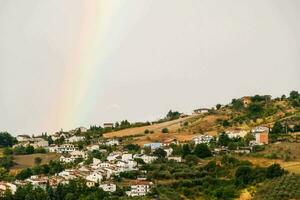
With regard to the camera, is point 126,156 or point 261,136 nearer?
point 126,156

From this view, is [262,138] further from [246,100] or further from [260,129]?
[246,100]

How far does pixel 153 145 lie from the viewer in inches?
2188

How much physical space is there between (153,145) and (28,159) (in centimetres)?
1123

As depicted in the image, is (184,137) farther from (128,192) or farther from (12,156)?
(128,192)

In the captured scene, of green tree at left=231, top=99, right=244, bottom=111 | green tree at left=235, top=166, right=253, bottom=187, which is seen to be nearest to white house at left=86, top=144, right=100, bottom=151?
green tree at left=231, top=99, right=244, bottom=111

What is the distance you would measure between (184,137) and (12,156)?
16380 millimetres

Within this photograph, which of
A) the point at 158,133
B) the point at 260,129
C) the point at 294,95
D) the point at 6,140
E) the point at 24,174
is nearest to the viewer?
the point at 24,174

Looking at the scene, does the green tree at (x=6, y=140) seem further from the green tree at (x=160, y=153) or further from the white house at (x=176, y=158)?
the white house at (x=176, y=158)

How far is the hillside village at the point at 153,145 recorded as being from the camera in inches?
1736

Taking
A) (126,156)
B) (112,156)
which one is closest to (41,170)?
(112,156)

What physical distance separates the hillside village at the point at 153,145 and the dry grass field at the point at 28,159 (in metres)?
0.64

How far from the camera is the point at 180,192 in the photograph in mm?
40594

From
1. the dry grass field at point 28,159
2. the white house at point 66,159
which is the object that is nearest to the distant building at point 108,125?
the dry grass field at point 28,159

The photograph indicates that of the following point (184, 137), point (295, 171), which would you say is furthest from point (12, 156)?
point (295, 171)
